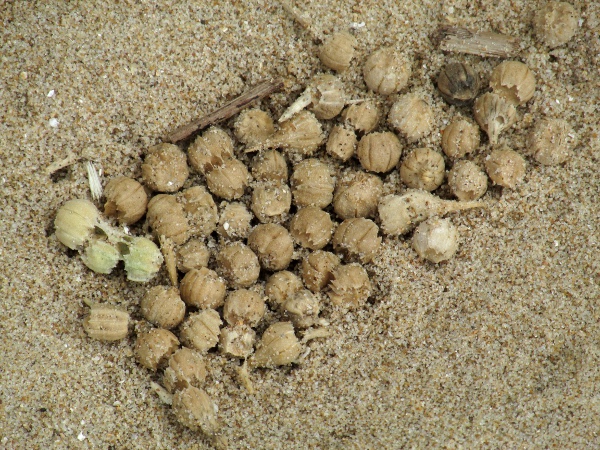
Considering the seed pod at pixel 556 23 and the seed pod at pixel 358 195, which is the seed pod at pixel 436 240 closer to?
the seed pod at pixel 358 195

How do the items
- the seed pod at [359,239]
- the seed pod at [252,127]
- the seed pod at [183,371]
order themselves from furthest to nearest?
the seed pod at [252,127]
the seed pod at [359,239]
the seed pod at [183,371]

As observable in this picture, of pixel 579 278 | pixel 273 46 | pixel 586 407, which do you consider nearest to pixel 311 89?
pixel 273 46

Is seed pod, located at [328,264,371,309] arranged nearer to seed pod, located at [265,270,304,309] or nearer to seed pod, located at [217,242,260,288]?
seed pod, located at [265,270,304,309]

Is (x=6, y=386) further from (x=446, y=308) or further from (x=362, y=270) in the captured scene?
(x=446, y=308)

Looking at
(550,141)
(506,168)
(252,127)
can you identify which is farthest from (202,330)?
(550,141)

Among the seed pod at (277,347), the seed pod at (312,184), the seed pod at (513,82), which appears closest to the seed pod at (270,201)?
the seed pod at (312,184)

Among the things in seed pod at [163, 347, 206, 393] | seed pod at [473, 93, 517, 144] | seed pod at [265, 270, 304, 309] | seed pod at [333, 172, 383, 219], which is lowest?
seed pod at [163, 347, 206, 393]

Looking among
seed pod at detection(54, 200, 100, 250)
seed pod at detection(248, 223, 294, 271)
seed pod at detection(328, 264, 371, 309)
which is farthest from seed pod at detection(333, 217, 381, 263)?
seed pod at detection(54, 200, 100, 250)
